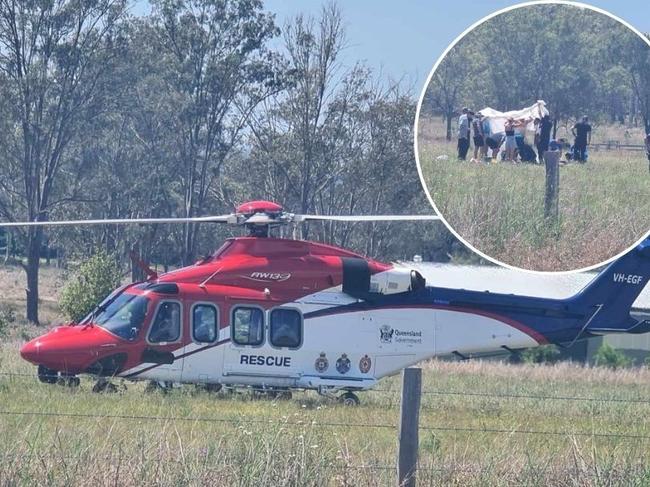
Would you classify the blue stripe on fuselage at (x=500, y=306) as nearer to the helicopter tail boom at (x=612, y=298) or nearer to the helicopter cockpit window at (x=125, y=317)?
the helicopter tail boom at (x=612, y=298)

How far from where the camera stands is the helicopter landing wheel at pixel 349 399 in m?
15.3

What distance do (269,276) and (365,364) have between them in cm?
183

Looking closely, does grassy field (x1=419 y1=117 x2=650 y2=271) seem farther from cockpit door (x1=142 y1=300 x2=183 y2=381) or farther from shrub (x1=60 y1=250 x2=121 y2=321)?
shrub (x1=60 y1=250 x2=121 y2=321)

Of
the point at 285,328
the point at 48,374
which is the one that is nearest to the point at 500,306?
the point at 285,328

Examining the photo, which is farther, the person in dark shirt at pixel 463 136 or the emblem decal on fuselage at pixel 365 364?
the emblem decal on fuselage at pixel 365 364

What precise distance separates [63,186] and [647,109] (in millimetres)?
48664

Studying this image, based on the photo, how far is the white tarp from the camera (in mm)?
8227

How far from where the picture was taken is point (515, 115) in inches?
327

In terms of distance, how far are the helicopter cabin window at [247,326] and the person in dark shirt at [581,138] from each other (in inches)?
314

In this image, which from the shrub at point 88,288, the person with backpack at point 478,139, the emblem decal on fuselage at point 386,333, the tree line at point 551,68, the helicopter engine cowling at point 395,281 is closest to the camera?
the person with backpack at point 478,139

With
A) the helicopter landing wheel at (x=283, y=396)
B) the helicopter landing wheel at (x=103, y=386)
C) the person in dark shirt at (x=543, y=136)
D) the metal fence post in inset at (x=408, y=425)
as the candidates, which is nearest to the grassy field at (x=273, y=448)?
the metal fence post in inset at (x=408, y=425)

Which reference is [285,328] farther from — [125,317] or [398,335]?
[125,317]

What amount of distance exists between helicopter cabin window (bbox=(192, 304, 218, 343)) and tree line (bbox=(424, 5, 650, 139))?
7.36m

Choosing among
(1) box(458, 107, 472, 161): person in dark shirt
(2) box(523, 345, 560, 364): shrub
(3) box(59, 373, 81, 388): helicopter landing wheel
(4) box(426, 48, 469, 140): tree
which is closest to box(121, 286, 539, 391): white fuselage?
(3) box(59, 373, 81, 388): helicopter landing wheel
